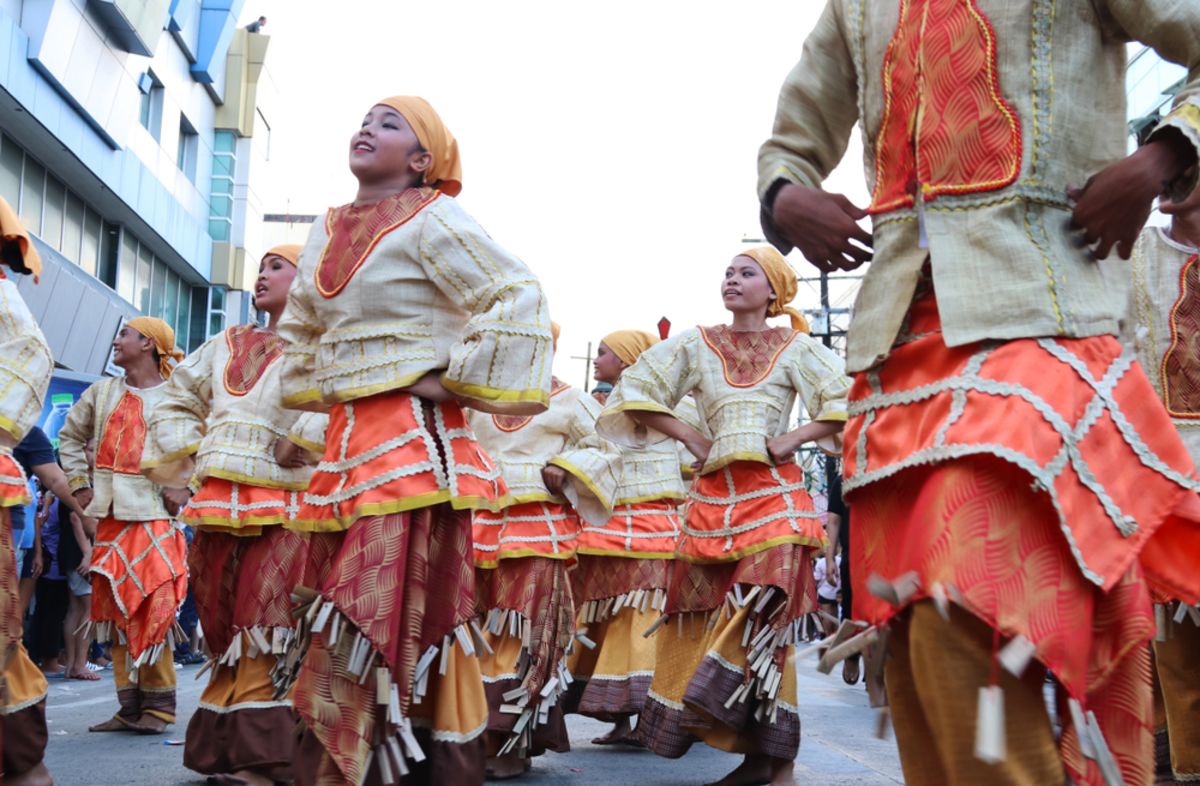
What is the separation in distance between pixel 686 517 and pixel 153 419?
99.6 inches

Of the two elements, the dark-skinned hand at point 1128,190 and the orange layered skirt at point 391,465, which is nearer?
the dark-skinned hand at point 1128,190

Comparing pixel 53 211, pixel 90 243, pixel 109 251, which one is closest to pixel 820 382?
pixel 53 211

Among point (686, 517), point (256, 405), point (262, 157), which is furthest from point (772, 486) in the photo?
point (262, 157)

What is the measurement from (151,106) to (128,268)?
3.54 m

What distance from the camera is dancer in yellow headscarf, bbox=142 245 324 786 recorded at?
5875 millimetres

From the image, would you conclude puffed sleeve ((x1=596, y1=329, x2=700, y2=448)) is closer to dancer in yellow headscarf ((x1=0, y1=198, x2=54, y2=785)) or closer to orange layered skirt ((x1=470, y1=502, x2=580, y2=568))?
orange layered skirt ((x1=470, y1=502, x2=580, y2=568))

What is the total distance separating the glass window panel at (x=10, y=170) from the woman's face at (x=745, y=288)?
16.8 metres

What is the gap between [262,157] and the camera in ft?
134

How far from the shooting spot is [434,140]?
4715 millimetres

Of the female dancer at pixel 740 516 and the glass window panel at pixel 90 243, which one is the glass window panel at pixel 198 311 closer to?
the glass window panel at pixel 90 243

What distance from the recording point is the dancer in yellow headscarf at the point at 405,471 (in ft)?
13.0

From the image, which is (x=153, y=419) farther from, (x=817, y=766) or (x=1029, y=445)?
(x=1029, y=445)

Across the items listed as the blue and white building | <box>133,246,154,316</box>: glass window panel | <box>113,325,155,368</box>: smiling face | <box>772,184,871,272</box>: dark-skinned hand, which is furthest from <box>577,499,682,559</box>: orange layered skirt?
<box>133,246,154,316</box>: glass window panel

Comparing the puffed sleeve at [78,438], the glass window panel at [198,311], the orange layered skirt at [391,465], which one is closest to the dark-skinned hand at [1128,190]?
the orange layered skirt at [391,465]
